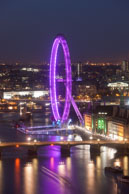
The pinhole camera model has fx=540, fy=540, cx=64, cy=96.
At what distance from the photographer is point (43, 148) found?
12.0 metres

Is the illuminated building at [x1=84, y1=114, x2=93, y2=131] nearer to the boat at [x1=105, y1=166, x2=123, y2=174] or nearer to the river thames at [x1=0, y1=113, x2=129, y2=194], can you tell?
the river thames at [x1=0, y1=113, x2=129, y2=194]

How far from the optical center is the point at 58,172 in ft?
31.1

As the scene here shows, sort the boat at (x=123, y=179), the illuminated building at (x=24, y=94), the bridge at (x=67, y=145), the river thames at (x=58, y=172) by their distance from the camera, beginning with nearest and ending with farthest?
the river thames at (x=58, y=172), the boat at (x=123, y=179), the bridge at (x=67, y=145), the illuminated building at (x=24, y=94)

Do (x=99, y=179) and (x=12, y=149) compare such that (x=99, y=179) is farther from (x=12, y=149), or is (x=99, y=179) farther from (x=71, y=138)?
(x=71, y=138)

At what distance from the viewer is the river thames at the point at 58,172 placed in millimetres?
8406

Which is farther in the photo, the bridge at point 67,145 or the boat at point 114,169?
the bridge at point 67,145

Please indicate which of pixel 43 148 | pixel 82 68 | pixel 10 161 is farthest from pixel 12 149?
pixel 82 68

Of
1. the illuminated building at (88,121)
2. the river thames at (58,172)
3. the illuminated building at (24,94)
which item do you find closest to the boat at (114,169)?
the river thames at (58,172)

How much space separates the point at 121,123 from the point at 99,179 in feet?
11.6

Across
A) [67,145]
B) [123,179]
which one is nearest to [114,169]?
[123,179]

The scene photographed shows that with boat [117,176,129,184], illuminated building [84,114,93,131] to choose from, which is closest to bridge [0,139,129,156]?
boat [117,176,129,184]

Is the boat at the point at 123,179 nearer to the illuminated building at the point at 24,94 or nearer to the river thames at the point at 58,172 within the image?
the river thames at the point at 58,172

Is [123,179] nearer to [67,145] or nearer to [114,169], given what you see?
[114,169]

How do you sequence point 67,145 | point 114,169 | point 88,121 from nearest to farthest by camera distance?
1. point 114,169
2. point 67,145
3. point 88,121
